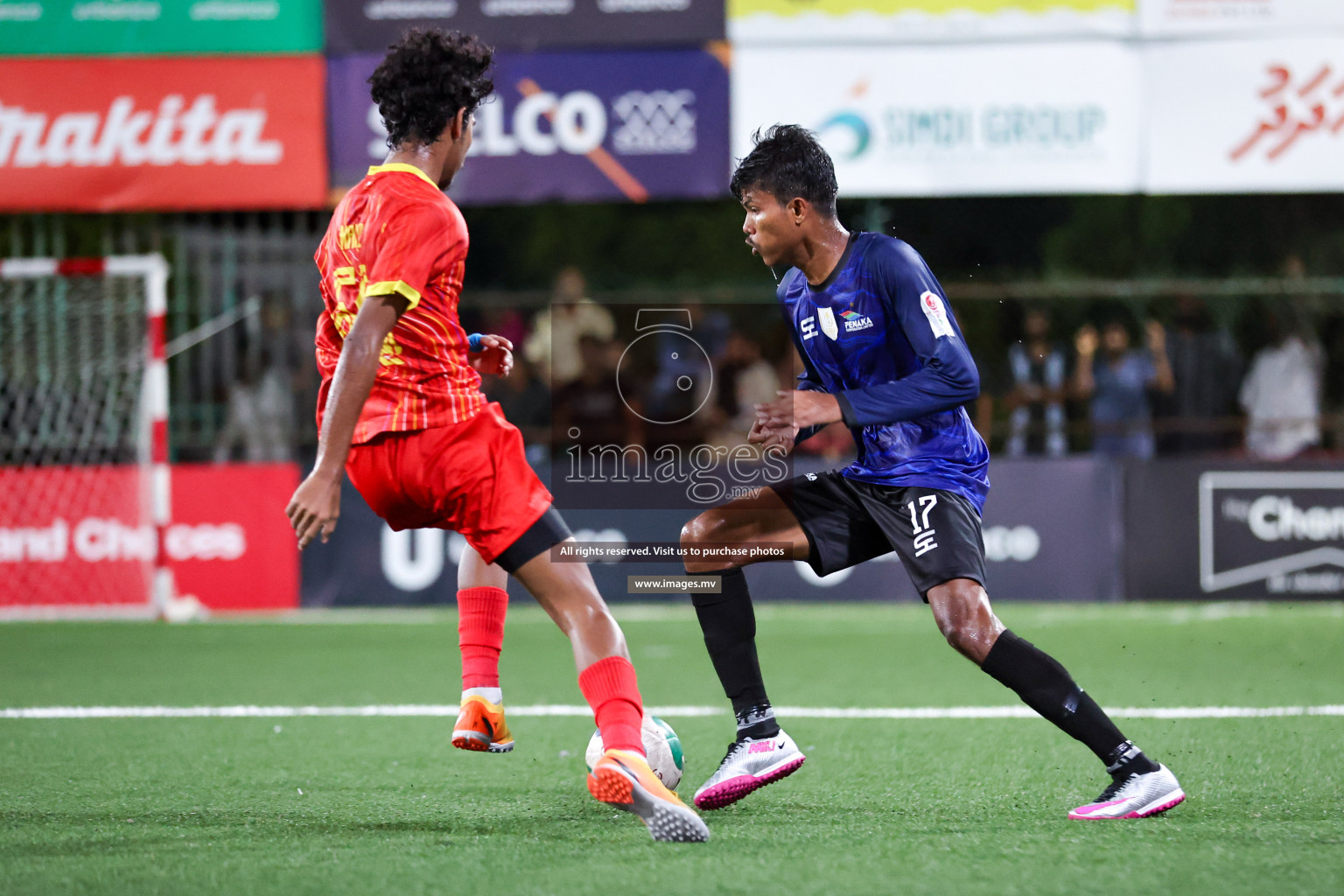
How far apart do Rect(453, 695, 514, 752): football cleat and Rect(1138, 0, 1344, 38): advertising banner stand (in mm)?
8264

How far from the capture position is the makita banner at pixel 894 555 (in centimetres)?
1113

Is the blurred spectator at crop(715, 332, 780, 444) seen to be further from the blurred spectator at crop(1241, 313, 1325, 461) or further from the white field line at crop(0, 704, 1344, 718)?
the white field line at crop(0, 704, 1344, 718)

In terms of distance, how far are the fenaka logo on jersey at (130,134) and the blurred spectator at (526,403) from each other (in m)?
2.73

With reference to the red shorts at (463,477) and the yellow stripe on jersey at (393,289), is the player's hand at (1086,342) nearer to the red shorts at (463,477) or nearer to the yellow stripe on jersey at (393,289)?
the red shorts at (463,477)

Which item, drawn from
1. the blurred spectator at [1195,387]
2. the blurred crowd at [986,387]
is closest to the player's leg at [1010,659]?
the blurred crowd at [986,387]

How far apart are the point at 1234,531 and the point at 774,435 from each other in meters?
7.97

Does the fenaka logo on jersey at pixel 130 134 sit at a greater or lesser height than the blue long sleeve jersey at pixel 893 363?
greater

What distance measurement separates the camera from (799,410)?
4.00m

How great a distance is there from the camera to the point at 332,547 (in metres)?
11.1

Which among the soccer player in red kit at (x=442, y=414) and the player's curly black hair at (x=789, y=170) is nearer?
the soccer player in red kit at (x=442, y=414)

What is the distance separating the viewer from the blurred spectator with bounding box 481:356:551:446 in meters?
12.0

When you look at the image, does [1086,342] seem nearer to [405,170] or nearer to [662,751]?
[662,751]

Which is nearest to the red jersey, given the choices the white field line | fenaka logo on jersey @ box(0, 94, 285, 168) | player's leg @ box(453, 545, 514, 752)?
player's leg @ box(453, 545, 514, 752)

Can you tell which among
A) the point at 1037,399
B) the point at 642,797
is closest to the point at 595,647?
the point at 642,797
